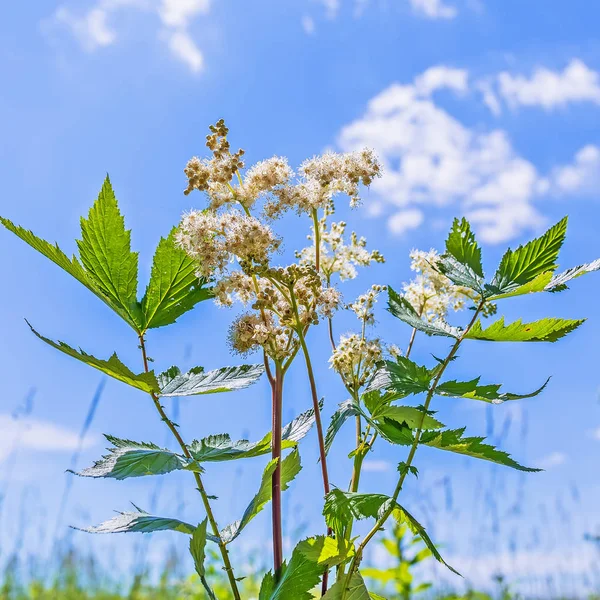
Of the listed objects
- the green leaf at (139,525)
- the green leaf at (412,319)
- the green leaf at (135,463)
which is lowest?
the green leaf at (139,525)

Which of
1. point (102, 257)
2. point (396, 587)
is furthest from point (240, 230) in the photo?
point (396, 587)

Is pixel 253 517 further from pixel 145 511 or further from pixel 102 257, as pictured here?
pixel 102 257

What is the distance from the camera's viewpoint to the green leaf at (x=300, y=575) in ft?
4.54

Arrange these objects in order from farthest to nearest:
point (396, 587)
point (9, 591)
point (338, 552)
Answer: point (9, 591) → point (396, 587) → point (338, 552)

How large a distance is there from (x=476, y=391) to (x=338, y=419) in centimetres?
31

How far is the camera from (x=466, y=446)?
1.42 meters

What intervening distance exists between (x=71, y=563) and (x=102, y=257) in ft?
10.2

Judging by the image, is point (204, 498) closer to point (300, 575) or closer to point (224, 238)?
point (300, 575)

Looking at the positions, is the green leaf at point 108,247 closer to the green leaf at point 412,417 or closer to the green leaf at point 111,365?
the green leaf at point 111,365

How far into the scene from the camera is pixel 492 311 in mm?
1784

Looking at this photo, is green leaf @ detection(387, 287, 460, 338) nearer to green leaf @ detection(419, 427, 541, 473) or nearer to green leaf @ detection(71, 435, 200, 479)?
green leaf @ detection(419, 427, 541, 473)

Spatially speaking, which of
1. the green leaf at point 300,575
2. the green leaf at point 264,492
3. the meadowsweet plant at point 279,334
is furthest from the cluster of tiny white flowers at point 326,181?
the green leaf at point 300,575

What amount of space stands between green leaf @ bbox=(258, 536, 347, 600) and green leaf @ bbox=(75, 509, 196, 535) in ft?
0.72

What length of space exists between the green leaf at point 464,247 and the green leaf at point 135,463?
2.40 feet
